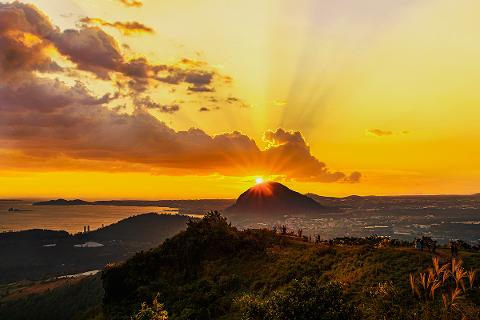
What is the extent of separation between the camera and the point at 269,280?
1590 inches

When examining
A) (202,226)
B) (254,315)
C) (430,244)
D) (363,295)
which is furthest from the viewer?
(202,226)

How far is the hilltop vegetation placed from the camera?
Answer: 18.1 meters

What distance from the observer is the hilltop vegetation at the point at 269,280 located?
1808 centimetres

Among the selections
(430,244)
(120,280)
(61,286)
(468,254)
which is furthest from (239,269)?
(61,286)

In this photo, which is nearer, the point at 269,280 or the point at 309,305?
the point at 309,305

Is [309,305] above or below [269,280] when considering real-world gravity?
above

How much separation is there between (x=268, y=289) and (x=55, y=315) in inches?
5946

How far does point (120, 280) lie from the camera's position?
174ft

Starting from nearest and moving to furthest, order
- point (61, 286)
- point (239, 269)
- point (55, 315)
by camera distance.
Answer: point (239, 269), point (55, 315), point (61, 286)

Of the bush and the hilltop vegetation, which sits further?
the hilltop vegetation

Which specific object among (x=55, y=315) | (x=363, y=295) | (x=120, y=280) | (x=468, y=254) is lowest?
(x=55, y=315)

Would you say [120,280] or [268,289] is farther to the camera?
[120,280]

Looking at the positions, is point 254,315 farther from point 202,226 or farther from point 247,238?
point 202,226

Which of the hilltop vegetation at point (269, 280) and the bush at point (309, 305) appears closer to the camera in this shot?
the bush at point (309, 305)
